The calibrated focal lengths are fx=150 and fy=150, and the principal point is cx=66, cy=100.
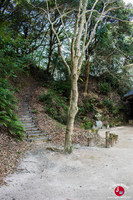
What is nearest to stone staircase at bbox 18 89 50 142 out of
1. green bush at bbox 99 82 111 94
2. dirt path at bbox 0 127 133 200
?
dirt path at bbox 0 127 133 200

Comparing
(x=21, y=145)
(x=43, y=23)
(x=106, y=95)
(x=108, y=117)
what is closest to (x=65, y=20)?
(x=43, y=23)

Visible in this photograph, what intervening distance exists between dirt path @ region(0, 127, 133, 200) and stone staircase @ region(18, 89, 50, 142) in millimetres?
1320

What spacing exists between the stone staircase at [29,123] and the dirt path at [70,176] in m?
1.32

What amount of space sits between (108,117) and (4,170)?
37.2ft

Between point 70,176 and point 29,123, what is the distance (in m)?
4.93

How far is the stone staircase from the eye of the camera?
723 centimetres

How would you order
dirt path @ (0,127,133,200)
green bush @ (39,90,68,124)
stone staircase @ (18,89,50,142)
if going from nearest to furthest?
dirt path @ (0,127,133,200), stone staircase @ (18,89,50,142), green bush @ (39,90,68,124)

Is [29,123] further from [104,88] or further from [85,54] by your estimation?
[104,88]

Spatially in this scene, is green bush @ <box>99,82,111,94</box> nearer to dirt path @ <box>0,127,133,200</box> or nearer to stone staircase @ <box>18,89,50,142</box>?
stone staircase @ <box>18,89,50,142</box>

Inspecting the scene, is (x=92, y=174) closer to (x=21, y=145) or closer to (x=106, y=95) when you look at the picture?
(x=21, y=145)

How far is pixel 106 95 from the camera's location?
16.0m

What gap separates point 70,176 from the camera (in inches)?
157

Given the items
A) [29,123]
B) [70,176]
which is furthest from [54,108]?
[70,176]

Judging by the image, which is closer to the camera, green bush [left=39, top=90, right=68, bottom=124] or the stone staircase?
the stone staircase
